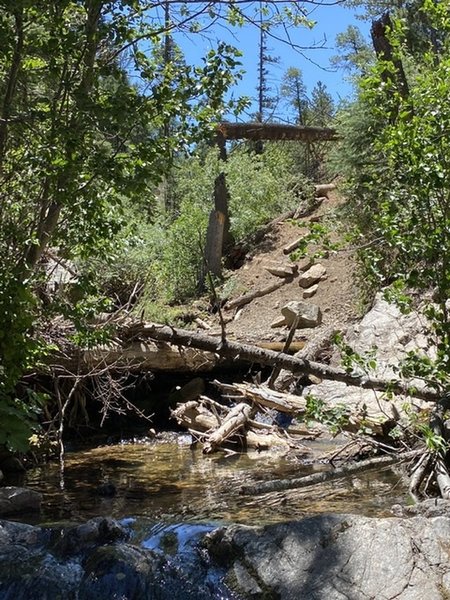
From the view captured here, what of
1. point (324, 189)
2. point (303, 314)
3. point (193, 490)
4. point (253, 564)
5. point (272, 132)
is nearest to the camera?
point (253, 564)

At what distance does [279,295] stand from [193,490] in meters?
10.6

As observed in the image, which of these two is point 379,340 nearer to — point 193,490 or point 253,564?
point 193,490

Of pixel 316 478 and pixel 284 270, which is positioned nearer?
pixel 316 478

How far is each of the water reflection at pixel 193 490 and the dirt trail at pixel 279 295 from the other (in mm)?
4834

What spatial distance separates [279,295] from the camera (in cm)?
1775

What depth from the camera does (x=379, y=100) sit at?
21.7ft

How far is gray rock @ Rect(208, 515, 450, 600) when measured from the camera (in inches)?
163

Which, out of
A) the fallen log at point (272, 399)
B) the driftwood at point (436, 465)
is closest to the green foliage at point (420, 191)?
the driftwood at point (436, 465)

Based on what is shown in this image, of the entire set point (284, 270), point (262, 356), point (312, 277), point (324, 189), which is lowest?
point (262, 356)

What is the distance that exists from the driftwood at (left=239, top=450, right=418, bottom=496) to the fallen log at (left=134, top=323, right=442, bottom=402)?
26.5 inches

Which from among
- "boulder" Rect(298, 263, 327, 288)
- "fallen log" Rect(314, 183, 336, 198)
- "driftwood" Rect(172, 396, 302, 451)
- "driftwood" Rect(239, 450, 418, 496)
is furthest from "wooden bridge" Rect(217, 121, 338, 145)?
"driftwood" Rect(239, 450, 418, 496)

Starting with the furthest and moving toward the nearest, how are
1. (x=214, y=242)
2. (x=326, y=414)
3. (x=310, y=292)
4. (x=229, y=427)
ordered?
(x=214, y=242) < (x=310, y=292) < (x=229, y=427) < (x=326, y=414)

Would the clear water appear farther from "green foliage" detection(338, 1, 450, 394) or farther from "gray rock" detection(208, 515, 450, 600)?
"green foliage" detection(338, 1, 450, 394)

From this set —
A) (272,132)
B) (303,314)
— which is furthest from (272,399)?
(272,132)
